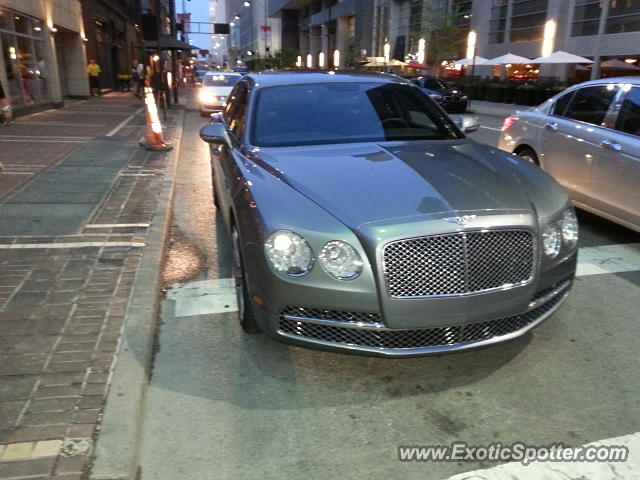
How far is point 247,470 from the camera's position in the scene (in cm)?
247

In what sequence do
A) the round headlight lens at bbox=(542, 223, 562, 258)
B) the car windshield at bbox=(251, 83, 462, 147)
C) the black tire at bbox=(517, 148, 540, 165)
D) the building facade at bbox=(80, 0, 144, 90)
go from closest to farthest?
1. the round headlight lens at bbox=(542, 223, 562, 258)
2. the car windshield at bbox=(251, 83, 462, 147)
3. the black tire at bbox=(517, 148, 540, 165)
4. the building facade at bbox=(80, 0, 144, 90)

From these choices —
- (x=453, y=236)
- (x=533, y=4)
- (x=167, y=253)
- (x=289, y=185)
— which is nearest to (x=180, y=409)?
(x=289, y=185)

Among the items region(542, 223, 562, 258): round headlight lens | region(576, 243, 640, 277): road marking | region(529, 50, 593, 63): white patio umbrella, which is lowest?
region(576, 243, 640, 277): road marking

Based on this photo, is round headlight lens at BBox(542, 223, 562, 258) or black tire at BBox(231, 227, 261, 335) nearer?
round headlight lens at BBox(542, 223, 562, 258)

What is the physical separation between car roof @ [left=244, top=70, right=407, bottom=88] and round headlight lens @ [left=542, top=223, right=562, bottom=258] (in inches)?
93.0

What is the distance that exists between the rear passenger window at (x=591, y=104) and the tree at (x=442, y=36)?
35777 millimetres

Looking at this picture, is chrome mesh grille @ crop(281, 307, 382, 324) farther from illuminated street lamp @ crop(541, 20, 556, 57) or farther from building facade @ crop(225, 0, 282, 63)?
building facade @ crop(225, 0, 282, 63)

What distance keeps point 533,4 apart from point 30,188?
35.7 metres

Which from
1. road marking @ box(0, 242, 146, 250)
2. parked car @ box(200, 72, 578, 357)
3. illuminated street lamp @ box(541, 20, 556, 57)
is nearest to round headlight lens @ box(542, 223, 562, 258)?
parked car @ box(200, 72, 578, 357)

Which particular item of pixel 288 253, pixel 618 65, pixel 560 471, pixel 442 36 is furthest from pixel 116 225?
pixel 442 36

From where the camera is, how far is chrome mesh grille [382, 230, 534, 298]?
Result: 274 cm

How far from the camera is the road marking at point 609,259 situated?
4906mm

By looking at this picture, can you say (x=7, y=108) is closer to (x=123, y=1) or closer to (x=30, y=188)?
(x=30, y=188)

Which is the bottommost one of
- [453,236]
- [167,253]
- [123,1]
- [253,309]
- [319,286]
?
[167,253]
